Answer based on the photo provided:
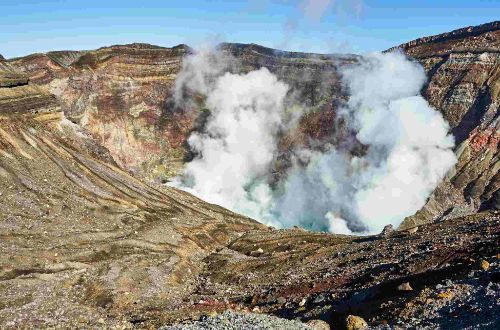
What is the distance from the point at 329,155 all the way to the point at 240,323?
7505cm

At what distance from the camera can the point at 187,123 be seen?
11025 centimetres

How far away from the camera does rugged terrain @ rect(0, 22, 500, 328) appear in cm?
3094

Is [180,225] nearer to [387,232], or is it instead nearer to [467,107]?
[387,232]

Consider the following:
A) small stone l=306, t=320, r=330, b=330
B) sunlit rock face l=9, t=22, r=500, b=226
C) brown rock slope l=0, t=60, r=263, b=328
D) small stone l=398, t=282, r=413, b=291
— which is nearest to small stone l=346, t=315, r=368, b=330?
small stone l=306, t=320, r=330, b=330

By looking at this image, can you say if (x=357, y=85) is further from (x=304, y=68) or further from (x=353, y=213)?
(x=353, y=213)

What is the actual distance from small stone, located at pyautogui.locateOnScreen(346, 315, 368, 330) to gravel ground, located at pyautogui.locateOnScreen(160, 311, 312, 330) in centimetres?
171

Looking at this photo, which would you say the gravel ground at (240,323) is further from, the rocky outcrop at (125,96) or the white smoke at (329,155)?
the rocky outcrop at (125,96)

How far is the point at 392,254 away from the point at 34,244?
29.2 meters

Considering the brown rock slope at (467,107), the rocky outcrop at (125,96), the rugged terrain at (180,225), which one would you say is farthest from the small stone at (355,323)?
the rocky outcrop at (125,96)

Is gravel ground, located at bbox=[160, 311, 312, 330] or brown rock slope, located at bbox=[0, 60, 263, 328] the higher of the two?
brown rock slope, located at bbox=[0, 60, 263, 328]

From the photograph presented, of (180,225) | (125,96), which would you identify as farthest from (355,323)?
(125,96)

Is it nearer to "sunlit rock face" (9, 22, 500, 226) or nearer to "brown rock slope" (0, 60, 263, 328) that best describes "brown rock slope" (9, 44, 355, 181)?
"sunlit rock face" (9, 22, 500, 226)

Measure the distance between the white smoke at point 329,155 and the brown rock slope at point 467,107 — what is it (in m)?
2.10

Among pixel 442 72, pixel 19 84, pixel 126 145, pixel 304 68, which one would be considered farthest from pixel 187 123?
pixel 442 72
